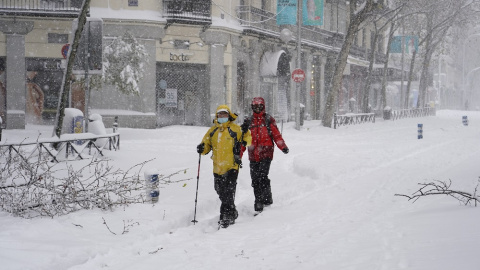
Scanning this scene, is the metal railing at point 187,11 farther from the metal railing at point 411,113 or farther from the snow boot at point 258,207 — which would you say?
the metal railing at point 411,113

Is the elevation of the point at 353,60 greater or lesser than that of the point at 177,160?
greater

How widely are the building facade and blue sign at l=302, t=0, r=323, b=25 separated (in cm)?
35

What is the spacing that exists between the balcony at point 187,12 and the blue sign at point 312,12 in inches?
217

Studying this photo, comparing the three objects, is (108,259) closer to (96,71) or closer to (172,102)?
(96,71)

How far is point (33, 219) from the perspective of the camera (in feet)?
22.1

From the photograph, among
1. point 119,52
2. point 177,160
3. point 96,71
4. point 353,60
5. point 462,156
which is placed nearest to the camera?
point 96,71

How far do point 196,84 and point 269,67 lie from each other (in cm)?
525

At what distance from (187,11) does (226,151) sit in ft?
Answer: 64.3

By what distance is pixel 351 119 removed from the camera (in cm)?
3334

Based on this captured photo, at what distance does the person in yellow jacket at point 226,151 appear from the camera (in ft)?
24.3

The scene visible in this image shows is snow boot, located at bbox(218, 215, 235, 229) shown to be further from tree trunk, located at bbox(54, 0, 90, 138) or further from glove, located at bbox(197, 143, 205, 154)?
tree trunk, located at bbox(54, 0, 90, 138)

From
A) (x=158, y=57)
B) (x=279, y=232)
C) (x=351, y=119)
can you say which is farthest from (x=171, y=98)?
(x=279, y=232)

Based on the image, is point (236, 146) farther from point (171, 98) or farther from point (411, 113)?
point (411, 113)

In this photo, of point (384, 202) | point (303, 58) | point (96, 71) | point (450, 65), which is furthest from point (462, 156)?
point (450, 65)
